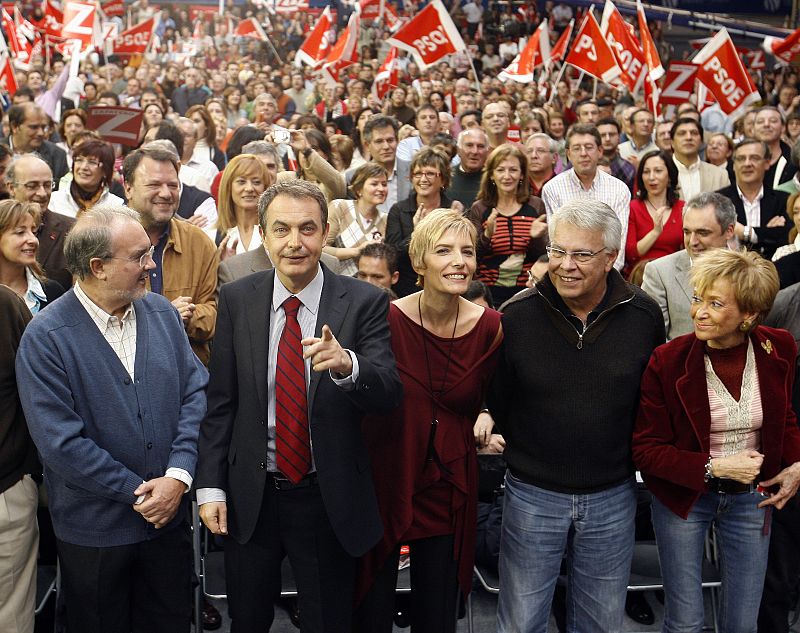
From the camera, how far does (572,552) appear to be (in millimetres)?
3502

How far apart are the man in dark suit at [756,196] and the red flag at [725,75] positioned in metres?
4.47

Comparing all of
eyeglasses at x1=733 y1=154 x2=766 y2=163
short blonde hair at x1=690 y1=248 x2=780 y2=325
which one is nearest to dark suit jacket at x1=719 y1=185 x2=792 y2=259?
eyeglasses at x1=733 y1=154 x2=766 y2=163

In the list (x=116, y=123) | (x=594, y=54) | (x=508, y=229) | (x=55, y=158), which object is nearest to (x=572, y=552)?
(x=508, y=229)

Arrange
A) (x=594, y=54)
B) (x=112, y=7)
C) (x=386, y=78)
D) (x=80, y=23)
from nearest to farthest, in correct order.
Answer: (x=594, y=54) → (x=80, y=23) → (x=386, y=78) → (x=112, y=7)

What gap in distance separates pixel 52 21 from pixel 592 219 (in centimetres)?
1449

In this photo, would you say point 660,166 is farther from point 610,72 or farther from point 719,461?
point 610,72

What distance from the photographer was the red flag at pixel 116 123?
8.03 meters

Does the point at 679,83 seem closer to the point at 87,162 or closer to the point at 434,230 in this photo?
the point at 87,162

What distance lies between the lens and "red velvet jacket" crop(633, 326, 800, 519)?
337 cm

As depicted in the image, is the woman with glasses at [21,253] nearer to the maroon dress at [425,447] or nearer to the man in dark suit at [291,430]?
the man in dark suit at [291,430]

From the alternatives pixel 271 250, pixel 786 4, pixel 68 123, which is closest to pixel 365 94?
pixel 68 123

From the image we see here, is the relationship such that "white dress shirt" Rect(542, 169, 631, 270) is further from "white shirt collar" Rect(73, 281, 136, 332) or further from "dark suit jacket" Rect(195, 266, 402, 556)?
"white shirt collar" Rect(73, 281, 136, 332)

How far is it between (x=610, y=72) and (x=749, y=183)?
4717 mm

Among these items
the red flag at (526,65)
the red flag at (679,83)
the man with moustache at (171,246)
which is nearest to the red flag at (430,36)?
the red flag at (526,65)
